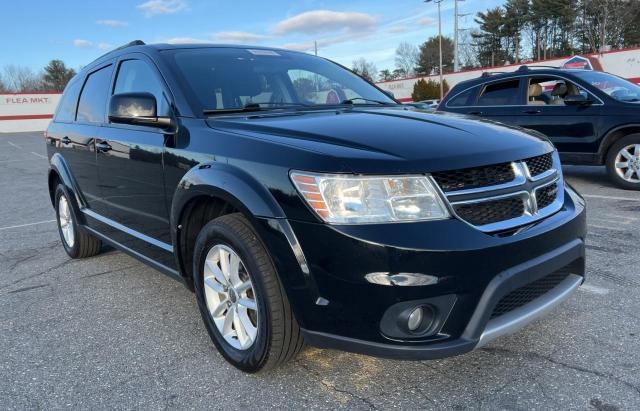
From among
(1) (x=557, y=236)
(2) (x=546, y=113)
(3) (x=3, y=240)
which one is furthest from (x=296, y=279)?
(2) (x=546, y=113)

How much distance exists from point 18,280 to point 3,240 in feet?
6.10

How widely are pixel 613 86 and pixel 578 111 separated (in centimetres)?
58

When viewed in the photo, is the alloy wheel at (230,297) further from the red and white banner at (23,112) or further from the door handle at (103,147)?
the red and white banner at (23,112)

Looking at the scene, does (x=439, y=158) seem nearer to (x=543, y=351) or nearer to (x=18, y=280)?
(x=543, y=351)

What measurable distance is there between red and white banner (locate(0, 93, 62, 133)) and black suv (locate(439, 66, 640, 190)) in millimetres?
44728

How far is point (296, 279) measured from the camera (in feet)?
7.39

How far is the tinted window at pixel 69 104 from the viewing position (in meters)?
4.79

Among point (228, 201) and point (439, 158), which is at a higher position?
point (439, 158)

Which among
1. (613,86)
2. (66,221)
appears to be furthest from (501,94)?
(66,221)

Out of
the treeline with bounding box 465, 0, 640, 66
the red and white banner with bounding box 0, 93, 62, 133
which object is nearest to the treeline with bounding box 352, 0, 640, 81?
the treeline with bounding box 465, 0, 640, 66

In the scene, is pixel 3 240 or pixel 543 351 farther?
pixel 3 240

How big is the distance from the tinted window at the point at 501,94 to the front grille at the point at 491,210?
594 cm

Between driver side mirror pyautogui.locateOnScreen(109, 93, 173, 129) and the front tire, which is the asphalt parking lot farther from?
driver side mirror pyautogui.locateOnScreen(109, 93, 173, 129)

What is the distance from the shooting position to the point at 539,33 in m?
72.4
